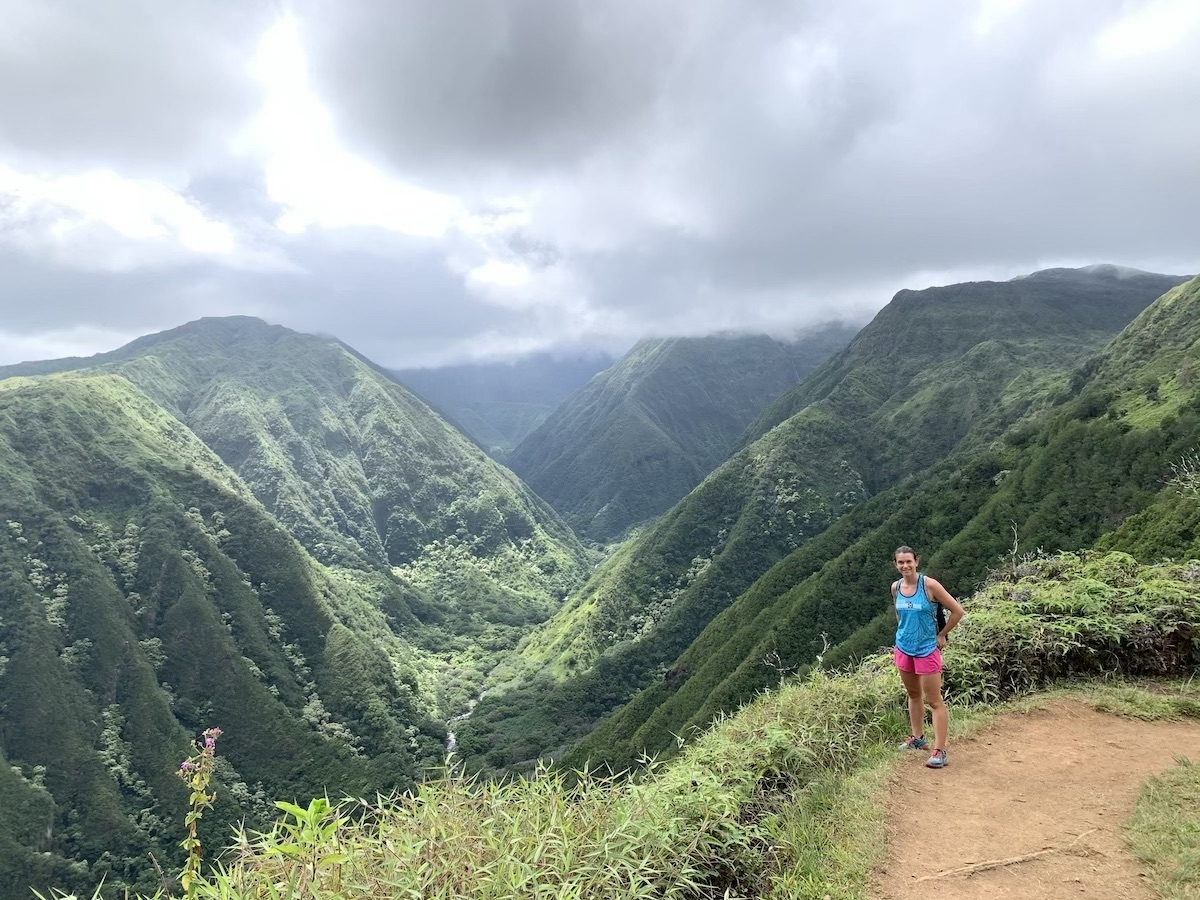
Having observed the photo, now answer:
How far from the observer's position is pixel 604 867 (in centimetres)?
541

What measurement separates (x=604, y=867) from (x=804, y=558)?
357 feet

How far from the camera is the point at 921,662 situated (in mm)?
8969

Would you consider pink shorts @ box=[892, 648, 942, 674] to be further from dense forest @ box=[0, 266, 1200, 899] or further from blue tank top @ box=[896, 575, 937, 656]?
dense forest @ box=[0, 266, 1200, 899]

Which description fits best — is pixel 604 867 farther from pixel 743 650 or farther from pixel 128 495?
pixel 128 495

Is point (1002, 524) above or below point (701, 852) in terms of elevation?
below

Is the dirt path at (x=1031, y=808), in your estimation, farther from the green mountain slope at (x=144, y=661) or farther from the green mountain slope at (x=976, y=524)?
the green mountain slope at (x=144, y=661)

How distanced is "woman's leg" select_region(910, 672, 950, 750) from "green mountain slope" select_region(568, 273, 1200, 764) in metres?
45.7

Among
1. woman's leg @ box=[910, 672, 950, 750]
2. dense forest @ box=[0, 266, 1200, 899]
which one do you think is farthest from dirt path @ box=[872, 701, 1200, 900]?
dense forest @ box=[0, 266, 1200, 899]

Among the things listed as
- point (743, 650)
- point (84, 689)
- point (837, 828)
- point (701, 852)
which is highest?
point (701, 852)

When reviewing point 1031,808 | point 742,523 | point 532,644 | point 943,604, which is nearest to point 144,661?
point 532,644

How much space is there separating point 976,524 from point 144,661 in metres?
167

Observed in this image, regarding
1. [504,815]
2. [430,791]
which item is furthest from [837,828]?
[430,791]

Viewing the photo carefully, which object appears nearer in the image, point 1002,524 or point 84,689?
point 1002,524

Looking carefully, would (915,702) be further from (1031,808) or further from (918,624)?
(1031,808)
